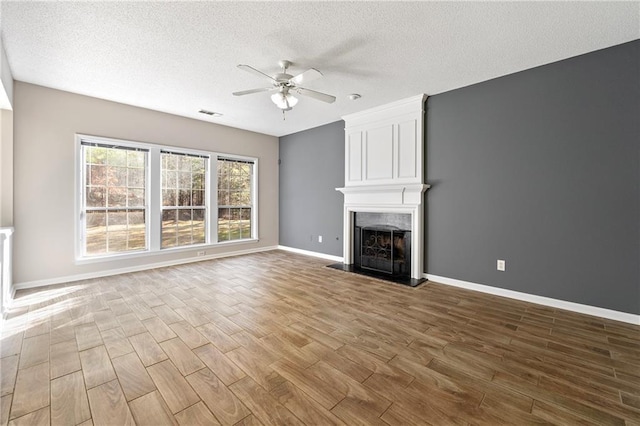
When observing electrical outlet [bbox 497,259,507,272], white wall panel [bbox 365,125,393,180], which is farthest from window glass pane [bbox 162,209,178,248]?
electrical outlet [bbox 497,259,507,272]

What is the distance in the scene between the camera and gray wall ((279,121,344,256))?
211 inches

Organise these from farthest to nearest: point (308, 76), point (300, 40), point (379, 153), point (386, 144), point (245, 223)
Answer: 1. point (245, 223)
2. point (379, 153)
3. point (386, 144)
4. point (308, 76)
5. point (300, 40)

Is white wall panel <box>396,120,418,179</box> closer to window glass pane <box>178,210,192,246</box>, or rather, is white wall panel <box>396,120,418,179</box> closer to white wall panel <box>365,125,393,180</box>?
white wall panel <box>365,125,393,180</box>

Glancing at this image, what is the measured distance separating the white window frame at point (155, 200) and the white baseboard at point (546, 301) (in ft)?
13.9

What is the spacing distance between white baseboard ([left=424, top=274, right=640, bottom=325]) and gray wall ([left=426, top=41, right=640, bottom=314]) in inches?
2.4

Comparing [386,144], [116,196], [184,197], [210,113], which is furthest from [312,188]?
[116,196]

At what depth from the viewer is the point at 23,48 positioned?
109 inches

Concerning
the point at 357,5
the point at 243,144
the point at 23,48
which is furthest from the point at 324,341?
the point at 243,144

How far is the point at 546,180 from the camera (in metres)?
3.08

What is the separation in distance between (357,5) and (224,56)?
5.08 ft

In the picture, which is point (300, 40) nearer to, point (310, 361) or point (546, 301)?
point (310, 361)

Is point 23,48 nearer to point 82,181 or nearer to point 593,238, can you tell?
point 82,181

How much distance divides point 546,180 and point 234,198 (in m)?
5.35

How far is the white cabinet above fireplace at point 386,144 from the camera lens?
406 centimetres
